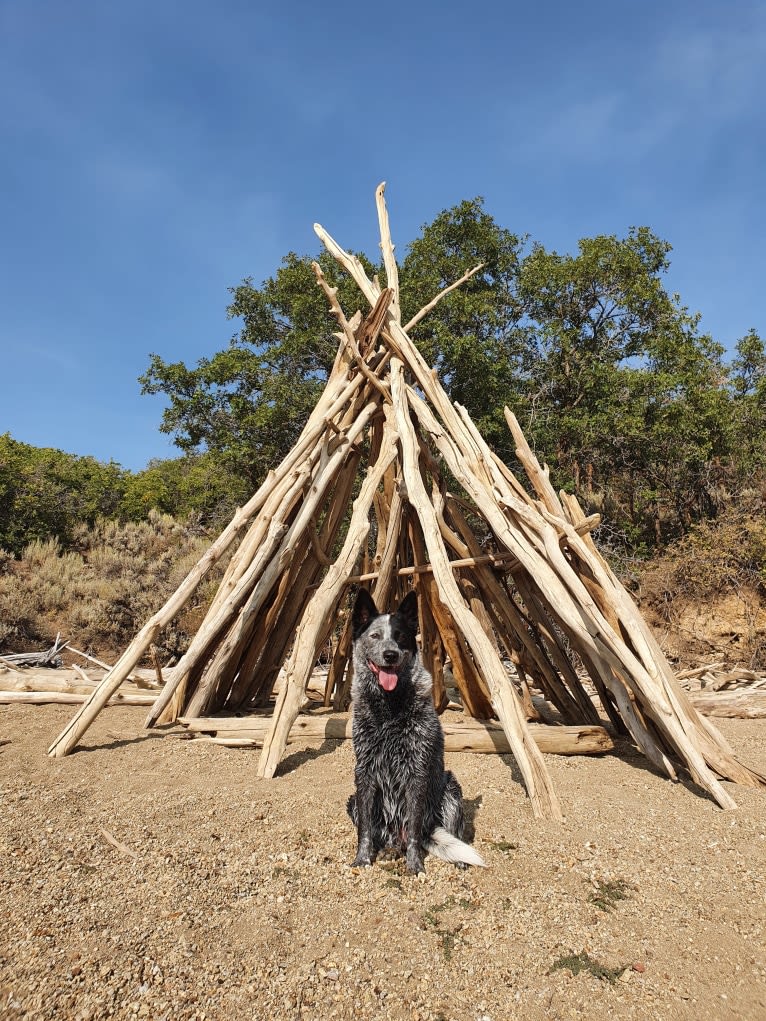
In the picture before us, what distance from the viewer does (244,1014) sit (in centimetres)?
178

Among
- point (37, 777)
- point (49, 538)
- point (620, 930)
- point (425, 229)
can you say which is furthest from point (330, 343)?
point (620, 930)

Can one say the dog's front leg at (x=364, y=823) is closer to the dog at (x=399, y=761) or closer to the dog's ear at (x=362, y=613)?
the dog at (x=399, y=761)

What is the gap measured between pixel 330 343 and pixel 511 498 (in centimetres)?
766

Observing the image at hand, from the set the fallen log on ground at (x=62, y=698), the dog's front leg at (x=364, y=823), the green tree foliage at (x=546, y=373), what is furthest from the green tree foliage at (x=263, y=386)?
the dog's front leg at (x=364, y=823)

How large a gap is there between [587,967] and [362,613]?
176 cm

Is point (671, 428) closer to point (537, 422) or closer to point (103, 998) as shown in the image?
point (537, 422)

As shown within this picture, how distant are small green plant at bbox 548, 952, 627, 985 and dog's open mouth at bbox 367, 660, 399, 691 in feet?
4.10

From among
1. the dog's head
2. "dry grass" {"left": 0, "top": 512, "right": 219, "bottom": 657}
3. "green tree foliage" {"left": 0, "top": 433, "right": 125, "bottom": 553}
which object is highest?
"green tree foliage" {"left": 0, "top": 433, "right": 125, "bottom": 553}

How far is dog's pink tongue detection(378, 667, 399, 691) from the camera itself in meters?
2.95

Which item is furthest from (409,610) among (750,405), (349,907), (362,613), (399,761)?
(750,405)

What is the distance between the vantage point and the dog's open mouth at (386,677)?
9.68ft

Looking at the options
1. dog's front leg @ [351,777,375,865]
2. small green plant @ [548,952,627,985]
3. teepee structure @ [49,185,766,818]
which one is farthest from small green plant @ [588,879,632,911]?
dog's front leg @ [351,777,375,865]

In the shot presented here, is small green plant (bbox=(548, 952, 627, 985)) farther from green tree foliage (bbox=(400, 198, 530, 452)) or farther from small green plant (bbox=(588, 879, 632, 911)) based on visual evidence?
green tree foliage (bbox=(400, 198, 530, 452))

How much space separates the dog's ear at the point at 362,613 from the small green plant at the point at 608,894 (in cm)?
155
